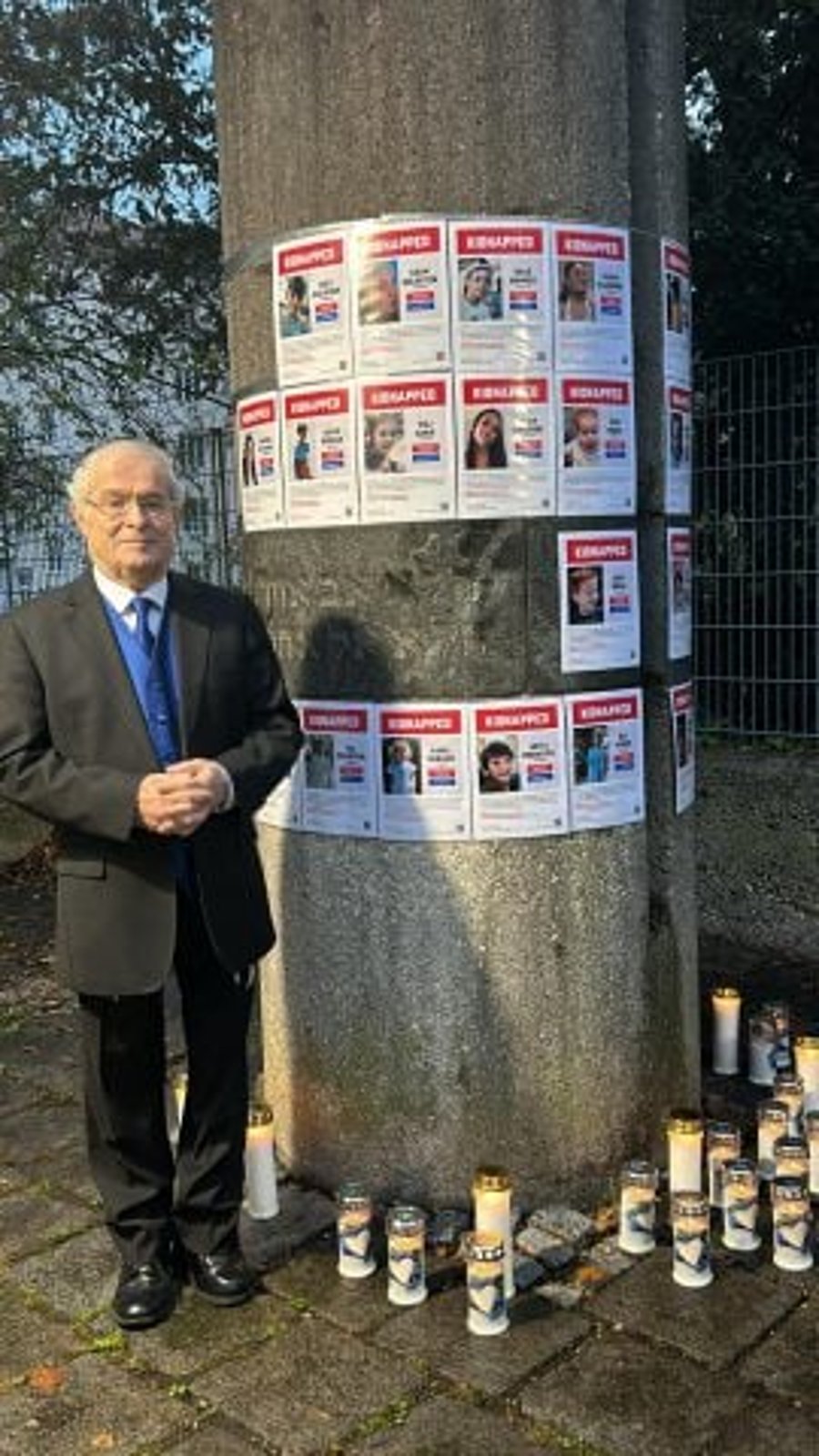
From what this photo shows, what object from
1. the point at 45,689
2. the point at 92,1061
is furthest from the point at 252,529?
the point at 92,1061

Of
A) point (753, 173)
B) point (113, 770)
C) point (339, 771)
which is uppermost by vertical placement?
point (753, 173)

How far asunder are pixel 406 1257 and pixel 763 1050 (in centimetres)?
180

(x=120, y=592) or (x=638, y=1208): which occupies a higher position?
(x=120, y=592)

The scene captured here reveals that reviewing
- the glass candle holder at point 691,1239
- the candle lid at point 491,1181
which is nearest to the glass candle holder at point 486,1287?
the candle lid at point 491,1181

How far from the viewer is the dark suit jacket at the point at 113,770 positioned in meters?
3.16

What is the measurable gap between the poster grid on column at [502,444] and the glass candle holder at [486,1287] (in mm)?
1767

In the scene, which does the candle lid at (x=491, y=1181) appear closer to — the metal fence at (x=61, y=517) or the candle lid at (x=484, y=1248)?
the candle lid at (x=484, y=1248)

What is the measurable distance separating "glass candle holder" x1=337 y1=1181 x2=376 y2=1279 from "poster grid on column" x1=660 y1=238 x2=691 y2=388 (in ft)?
7.64

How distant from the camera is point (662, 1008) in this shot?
162 inches

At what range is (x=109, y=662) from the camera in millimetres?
3238

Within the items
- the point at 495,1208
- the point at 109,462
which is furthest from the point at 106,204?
the point at 495,1208

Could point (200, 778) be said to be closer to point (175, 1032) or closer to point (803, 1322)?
point (803, 1322)

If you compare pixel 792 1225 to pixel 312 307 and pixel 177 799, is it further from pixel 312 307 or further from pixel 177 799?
pixel 312 307

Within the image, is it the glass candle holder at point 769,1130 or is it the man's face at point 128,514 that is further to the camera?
the glass candle holder at point 769,1130
